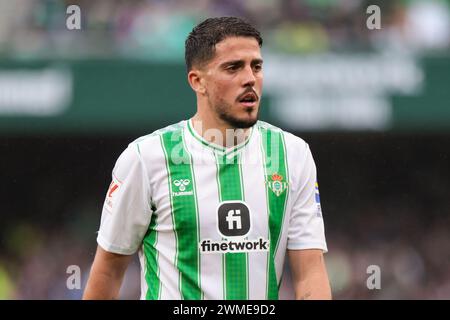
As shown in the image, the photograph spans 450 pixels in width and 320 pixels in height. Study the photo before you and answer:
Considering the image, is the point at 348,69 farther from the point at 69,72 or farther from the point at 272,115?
the point at 69,72

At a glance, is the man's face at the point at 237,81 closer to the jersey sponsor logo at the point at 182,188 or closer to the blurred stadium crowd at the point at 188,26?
the jersey sponsor logo at the point at 182,188

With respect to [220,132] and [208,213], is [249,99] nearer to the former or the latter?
[220,132]

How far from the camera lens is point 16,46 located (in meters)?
9.85

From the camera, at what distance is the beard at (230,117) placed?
11.1ft

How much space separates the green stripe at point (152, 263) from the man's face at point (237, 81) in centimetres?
47

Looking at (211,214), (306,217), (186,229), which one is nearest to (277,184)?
(306,217)

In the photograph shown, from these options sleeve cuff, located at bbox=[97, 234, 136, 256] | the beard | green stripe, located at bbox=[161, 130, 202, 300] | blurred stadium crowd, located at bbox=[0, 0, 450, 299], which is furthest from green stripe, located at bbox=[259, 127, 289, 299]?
blurred stadium crowd, located at bbox=[0, 0, 450, 299]

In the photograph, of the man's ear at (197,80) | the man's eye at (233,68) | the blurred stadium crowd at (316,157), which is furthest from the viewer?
the blurred stadium crowd at (316,157)

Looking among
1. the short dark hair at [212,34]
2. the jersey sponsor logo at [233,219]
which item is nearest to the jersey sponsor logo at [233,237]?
the jersey sponsor logo at [233,219]

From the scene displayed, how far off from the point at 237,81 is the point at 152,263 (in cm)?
72

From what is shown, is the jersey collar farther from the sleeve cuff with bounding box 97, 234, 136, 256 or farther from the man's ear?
the sleeve cuff with bounding box 97, 234, 136, 256

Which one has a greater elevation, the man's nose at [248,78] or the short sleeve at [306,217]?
the man's nose at [248,78]

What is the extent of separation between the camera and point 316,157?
12039mm
